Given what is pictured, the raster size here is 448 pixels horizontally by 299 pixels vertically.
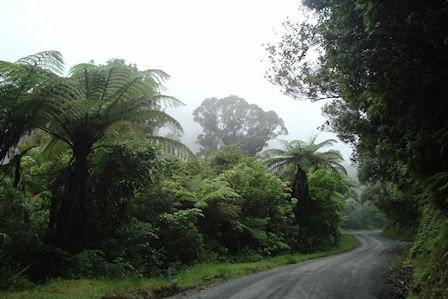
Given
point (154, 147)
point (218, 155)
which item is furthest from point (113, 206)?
point (218, 155)

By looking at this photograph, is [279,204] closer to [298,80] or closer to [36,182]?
[298,80]

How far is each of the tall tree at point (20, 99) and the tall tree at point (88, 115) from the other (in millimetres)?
252

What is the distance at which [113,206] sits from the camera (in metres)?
6.77

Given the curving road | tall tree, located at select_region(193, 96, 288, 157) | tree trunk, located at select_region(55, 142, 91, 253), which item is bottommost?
the curving road

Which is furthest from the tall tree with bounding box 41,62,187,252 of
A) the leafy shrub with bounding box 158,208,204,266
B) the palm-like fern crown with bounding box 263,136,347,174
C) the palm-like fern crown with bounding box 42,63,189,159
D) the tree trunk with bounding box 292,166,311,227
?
the tree trunk with bounding box 292,166,311,227

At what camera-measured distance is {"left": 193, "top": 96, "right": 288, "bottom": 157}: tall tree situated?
1184 inches

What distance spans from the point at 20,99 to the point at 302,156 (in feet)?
37.8

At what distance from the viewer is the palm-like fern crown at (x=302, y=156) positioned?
45.0 ft

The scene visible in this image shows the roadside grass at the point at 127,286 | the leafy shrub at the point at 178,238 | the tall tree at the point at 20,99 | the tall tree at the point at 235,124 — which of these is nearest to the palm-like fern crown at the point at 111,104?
the tall tree at the point at 20,99

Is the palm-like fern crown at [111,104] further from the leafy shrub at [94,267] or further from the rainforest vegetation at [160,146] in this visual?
the leafy shrub at [94,267]

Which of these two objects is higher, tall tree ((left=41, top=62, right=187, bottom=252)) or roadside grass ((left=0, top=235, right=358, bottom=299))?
tall tree ((left=41, top=62, right=187, bottom=252))

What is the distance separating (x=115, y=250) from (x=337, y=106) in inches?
292

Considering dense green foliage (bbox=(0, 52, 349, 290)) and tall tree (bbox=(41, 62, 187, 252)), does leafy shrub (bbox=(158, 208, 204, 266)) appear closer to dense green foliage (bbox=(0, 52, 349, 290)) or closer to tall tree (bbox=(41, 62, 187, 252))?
dense green foliage (bbox=(0, 52, 349, 290))

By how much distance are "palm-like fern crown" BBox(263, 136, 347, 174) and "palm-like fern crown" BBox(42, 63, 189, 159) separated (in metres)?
8.32
